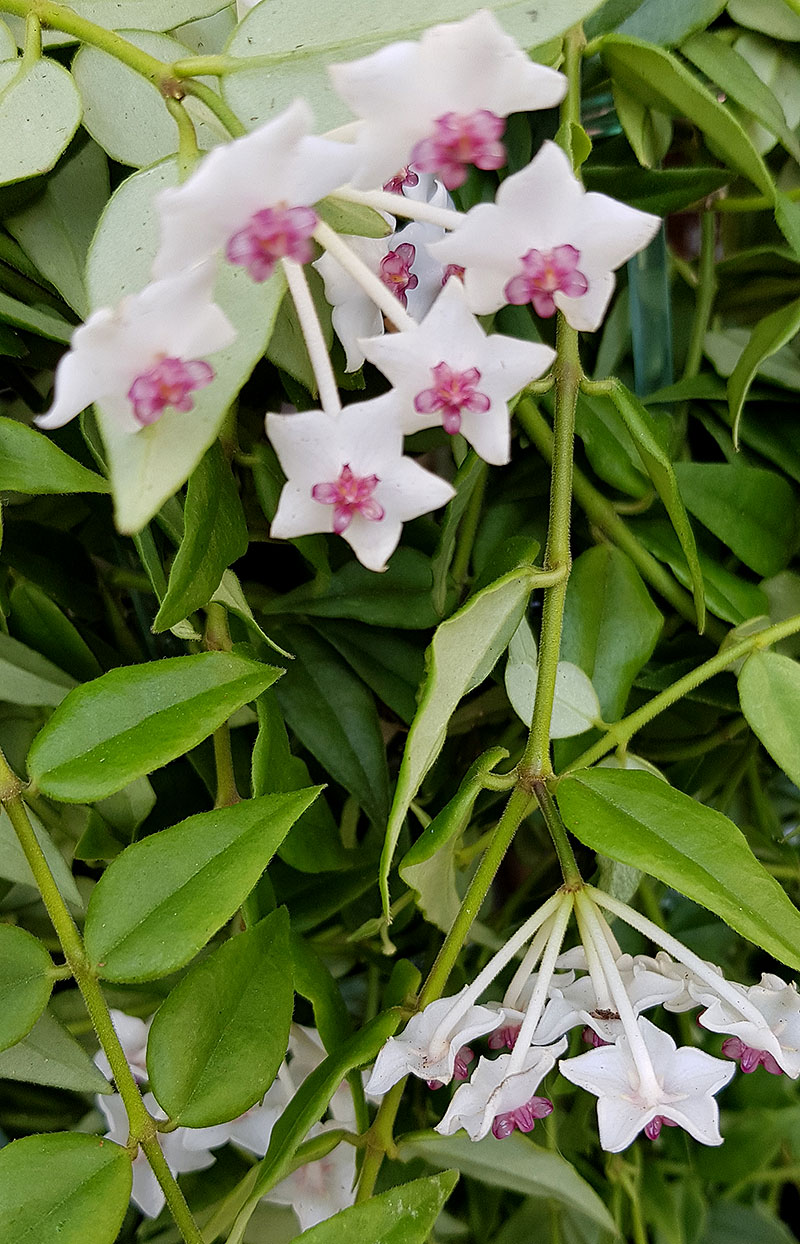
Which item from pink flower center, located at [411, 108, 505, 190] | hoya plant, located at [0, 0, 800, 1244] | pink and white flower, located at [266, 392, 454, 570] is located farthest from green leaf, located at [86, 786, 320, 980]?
pink flower center, located at [411, 108, 505, 190]

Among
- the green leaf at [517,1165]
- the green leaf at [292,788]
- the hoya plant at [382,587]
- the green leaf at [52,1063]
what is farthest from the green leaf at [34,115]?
the green leaf at [517,1165]

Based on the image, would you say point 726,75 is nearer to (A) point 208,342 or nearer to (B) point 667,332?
(B) point 667,332

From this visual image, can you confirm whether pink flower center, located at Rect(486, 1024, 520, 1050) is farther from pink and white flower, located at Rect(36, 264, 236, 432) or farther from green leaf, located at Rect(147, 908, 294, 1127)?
pink and white flower, located at Rect(36, 264, 236, 432)

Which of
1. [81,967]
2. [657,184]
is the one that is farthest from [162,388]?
[657,184]

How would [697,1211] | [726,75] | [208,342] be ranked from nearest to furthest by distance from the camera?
[208,342], [726,75], [697,1211]

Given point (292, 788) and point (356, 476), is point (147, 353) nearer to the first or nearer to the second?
point (356, 476)

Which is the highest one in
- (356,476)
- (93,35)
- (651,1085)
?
(93,35)

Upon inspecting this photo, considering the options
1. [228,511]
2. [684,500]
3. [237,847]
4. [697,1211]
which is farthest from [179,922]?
[697,1211]
